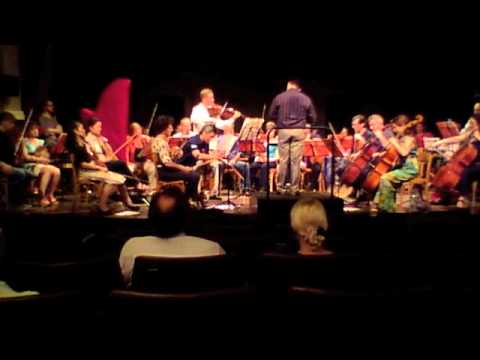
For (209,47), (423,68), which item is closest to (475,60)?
(423,68)

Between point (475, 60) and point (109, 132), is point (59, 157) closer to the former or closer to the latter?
point (109, 132)

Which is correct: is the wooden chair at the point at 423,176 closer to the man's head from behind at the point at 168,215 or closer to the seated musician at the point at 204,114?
the seated musician at the point at 204,114

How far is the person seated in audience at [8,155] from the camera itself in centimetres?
627

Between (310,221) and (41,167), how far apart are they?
4.70m

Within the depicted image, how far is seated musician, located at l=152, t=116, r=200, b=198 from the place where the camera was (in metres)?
6.91

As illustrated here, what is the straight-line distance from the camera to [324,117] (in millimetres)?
12883

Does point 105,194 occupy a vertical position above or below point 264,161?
below

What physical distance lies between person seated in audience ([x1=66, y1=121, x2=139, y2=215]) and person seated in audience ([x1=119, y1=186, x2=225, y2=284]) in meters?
3.50

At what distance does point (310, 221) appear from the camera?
119 inches

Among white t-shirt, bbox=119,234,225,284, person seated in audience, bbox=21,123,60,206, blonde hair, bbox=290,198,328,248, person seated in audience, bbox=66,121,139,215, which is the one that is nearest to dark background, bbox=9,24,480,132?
person seated in audience, bbox=21,123,60,206

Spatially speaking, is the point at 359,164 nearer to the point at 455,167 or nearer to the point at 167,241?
the point at 455,167

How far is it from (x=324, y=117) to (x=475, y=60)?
3.12 meters

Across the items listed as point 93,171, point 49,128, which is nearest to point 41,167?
point 93,171

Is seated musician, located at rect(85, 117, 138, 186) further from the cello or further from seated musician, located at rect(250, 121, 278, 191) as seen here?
the cello
